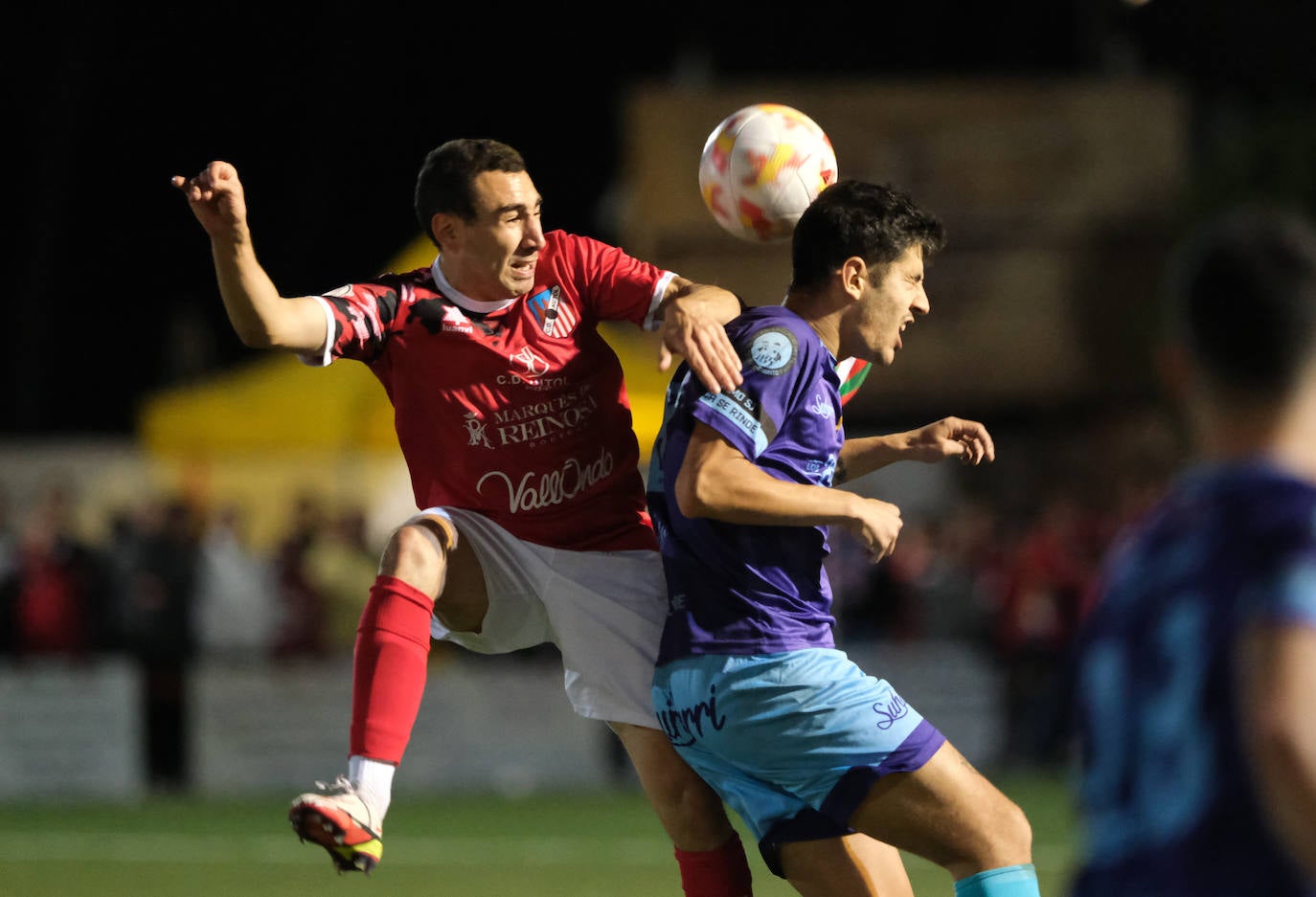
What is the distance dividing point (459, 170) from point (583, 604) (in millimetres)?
1150

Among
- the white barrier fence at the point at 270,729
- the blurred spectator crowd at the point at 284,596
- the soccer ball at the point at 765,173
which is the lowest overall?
the white barrier fence at the point at 270,729

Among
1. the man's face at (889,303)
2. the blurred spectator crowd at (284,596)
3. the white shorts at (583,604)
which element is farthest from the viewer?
the blurred spectator crowd at (284,596)

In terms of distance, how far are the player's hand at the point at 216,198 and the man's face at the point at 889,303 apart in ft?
4.65

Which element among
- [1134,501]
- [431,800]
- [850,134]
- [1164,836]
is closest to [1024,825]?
[1164,836]

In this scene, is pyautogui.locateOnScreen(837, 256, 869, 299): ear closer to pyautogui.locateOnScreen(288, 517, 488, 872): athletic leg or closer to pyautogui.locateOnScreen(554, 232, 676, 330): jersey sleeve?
pyautogui.locateOnScreen(554, 232, 676, 330): jersey sleeve

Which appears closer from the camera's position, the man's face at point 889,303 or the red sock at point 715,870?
the man's face at point 889,303

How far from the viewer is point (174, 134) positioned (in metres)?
30.8

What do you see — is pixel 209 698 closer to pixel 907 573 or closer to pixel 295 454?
pixel 295 454

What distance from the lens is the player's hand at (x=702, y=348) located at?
12.8 feet

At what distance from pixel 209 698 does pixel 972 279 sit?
28.7ft

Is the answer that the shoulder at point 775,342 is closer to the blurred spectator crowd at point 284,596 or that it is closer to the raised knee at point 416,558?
the raised knee at point 416,558

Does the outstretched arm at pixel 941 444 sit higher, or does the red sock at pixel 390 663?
the outstretched arm at pixel 941 444

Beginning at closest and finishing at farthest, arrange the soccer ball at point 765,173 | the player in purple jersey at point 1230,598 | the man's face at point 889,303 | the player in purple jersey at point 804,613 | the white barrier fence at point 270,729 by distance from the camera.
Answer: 1. the player in purple jersey at point 1230,598
2. the player in purple jersey at point 804,613
3. the man's face at point 889,303
4. the soccer ball at point 765,173
5. the white barrier fence at point 270,729

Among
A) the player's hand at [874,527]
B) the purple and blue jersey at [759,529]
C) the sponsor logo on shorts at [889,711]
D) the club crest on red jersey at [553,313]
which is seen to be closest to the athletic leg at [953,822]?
the sponsor logo on shorts at [889,711]
